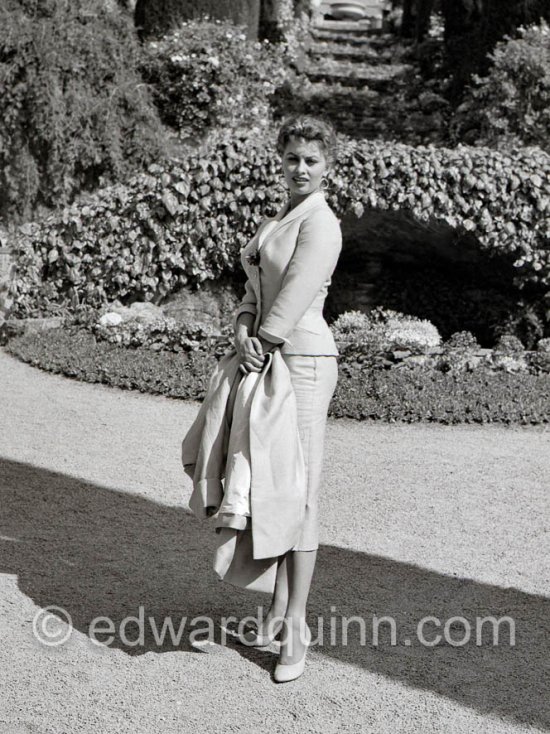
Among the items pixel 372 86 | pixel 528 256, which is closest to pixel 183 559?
pixel 528 256

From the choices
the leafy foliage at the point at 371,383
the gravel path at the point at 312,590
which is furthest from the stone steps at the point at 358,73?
the gravel path at the point at 312,590

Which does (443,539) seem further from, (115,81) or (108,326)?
(115,81)

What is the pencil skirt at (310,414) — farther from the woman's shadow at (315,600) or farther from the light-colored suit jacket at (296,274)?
the woman's shadow at (315,600)

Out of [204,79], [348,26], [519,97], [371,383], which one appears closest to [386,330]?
[371,383]

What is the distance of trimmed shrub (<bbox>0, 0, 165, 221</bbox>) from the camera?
9609 millimetres

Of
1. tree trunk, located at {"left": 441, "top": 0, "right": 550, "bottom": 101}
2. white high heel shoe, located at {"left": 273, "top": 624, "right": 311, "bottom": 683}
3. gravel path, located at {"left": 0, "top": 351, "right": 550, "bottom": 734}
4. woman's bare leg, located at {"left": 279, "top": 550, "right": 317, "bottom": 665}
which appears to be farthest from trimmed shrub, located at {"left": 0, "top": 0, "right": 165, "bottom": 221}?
white high heel shoe, located at {"left": 273, "top": 624, "right": 311, "bottom": 683}

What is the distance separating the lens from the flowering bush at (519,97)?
426 inches

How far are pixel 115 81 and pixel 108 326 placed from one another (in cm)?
376

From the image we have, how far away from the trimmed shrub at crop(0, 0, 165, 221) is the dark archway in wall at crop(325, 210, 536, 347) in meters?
2.59

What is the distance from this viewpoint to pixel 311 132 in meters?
2.93

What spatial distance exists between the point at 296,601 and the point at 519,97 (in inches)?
369

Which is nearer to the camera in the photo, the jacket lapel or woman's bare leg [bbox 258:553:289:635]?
the jacket lapel

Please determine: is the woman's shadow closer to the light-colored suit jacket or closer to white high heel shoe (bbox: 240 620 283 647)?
white high heel shoe (bbox: 240 620 283 647)

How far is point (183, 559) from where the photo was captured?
3.94m
